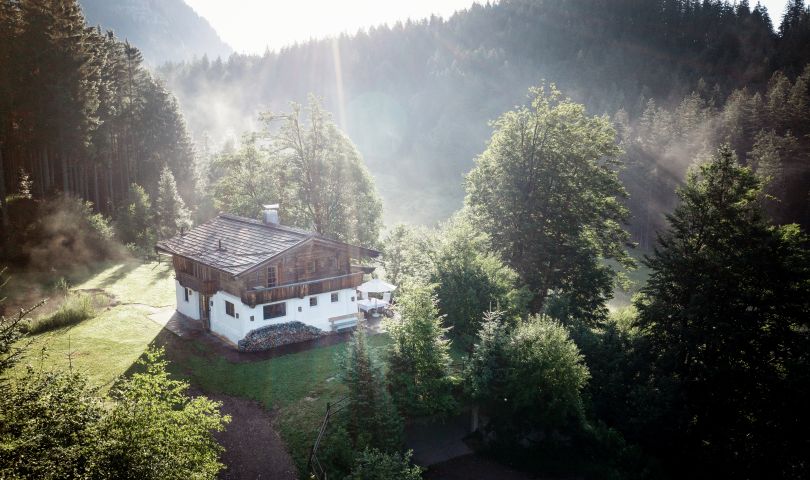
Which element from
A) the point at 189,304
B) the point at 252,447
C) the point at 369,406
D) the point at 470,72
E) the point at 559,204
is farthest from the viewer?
the point at 470,72

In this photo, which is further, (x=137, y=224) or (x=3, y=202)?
(x=137, y=224)

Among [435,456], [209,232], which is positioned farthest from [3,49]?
[435,456]

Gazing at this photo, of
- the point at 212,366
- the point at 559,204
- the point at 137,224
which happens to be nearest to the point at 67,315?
the point at 212,366

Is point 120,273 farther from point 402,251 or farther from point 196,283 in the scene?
point 402,251

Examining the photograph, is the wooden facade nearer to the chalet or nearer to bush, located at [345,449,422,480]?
the chalet

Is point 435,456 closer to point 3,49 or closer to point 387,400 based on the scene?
point 387,400

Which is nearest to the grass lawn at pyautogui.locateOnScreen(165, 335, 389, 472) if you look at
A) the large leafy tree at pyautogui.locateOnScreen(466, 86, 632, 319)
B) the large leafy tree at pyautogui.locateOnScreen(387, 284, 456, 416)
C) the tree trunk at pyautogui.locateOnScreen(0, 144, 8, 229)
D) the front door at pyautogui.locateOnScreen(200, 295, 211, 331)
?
the front door at pyautogui.locateOnScreen(200, 295, 211, 331)

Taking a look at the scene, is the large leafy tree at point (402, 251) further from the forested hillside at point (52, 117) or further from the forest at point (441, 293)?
the forested hillside at point (52, 117)

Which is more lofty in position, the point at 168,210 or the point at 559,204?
the point at 559,204
